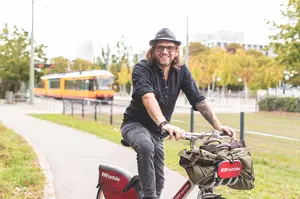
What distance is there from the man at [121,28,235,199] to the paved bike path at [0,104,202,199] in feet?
8.06

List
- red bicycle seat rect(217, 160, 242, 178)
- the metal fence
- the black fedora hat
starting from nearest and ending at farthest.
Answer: red bicycle seat rect(217, 160, 242, 178)
the black fedora hat
the metal fence

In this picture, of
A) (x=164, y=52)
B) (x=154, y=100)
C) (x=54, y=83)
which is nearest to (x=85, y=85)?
(x=54, y=83)

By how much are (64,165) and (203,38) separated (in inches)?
5444

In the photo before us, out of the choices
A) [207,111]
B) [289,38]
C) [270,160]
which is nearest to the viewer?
[207,111]

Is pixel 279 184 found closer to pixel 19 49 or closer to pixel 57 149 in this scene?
pixel 57 149

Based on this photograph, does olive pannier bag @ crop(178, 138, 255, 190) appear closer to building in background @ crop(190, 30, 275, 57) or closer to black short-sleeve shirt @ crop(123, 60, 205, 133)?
black short-sleeve shirt @ crop(123, 60, 205, 133)

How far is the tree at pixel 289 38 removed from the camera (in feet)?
79.3

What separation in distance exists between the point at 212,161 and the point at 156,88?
0.99 metres

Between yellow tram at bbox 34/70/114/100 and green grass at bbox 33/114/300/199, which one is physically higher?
yellow tram at bbox 34/70/114/100

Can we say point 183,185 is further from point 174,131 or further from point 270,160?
point 270,160

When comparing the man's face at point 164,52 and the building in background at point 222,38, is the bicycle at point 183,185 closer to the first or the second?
the man's face at point 164,52

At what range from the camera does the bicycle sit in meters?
3.00

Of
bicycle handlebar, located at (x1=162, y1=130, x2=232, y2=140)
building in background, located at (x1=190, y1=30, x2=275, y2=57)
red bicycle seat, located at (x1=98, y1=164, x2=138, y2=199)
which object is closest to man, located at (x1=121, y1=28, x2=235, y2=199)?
bicycle handlebar, located at (x1=162, y1=130, x2=232, y2=140)

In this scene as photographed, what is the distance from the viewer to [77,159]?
9.20 metres
